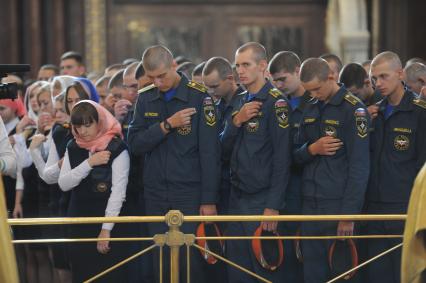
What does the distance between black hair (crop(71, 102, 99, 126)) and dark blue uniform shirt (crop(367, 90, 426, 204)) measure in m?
1.91

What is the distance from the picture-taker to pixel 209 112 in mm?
7219

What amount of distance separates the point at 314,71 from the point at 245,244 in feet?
4.08

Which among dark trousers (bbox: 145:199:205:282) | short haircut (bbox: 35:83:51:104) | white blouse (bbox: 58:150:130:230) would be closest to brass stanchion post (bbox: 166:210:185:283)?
dark trousers (bbox: 145:199:205:282)

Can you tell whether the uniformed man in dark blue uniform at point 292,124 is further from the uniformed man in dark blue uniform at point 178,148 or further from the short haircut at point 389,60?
the short haircut at point 389,60

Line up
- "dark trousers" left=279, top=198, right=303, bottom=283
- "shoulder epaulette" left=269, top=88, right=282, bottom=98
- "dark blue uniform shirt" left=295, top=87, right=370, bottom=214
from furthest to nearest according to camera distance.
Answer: "dark trousers" left=279, top=198, right=303, bottom=283
"shoulder epaulette" left=269, top=88, right=282, bottom=98
"dark blue uniform shirt" left=295, top=87, right=370, bottom=214

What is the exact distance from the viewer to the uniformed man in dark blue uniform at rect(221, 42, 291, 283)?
7074mm

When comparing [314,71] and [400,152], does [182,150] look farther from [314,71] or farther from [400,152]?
[400,152]

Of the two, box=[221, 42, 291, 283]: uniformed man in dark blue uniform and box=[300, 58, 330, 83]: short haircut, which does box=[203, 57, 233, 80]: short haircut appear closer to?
box=[221, 42, 291, 283]: uniformed man in dark blue uniform

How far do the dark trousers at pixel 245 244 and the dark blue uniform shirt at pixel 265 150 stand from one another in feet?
0.21

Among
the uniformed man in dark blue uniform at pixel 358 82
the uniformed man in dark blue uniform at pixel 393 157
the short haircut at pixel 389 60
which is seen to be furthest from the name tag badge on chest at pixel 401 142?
the uniformed man in dark blue uniform at pixel 358 82

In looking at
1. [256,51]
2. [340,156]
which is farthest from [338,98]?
[256,51]

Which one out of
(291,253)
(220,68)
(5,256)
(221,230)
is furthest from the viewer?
(220,68)

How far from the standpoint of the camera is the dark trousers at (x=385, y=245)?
7004 millimetres

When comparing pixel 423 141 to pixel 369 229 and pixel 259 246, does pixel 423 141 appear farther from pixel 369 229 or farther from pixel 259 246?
pixel 259 246
